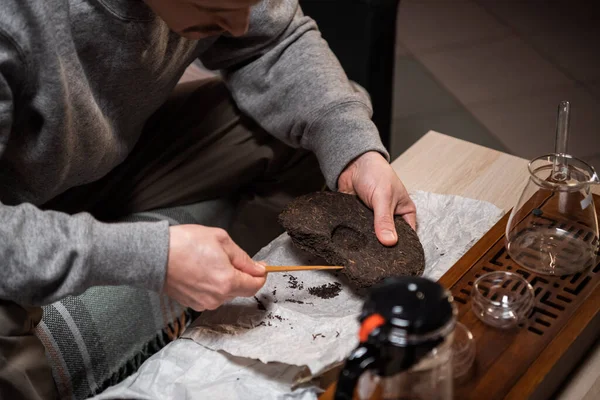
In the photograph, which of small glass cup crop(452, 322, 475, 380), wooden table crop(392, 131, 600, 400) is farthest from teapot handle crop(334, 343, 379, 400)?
wooden table crop(392, 131, 600, 400)

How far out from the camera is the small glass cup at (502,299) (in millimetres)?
1059

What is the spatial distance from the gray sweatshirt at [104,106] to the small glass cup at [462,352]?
39cm

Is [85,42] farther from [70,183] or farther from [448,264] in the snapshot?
[448,264]

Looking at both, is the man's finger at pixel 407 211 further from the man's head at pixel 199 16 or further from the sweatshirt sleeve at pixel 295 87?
the man's head at pixel 199 16

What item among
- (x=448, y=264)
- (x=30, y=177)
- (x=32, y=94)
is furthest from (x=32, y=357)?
(x=448, y=264)

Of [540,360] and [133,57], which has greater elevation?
[133,57]

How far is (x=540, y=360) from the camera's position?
1.01 metres

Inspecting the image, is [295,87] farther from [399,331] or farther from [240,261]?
[399,331]

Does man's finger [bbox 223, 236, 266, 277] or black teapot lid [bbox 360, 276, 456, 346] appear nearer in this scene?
black teapot lid [bbox 360, 276, 456, 346]

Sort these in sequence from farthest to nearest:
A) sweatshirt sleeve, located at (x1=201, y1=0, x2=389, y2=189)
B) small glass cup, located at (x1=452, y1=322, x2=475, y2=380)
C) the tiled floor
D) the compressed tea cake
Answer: the tiled floor
sweatshirt sleeve, located at (x1=201, y1=0, x2=389, y2=189)
the compressed tea cake
small glass cup, located at (x1=452, y1=322, x2=475, y2=380)

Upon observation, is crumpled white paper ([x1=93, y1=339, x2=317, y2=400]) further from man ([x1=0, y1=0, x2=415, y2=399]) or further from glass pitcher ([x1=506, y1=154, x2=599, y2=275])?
glass pitcher ([x1=506, y1=154, x2=599, y2=275])

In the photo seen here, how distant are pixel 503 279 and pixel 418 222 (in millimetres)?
313

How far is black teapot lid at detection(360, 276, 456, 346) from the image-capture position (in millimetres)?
683

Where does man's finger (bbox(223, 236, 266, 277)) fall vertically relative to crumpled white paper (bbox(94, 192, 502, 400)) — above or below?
above
